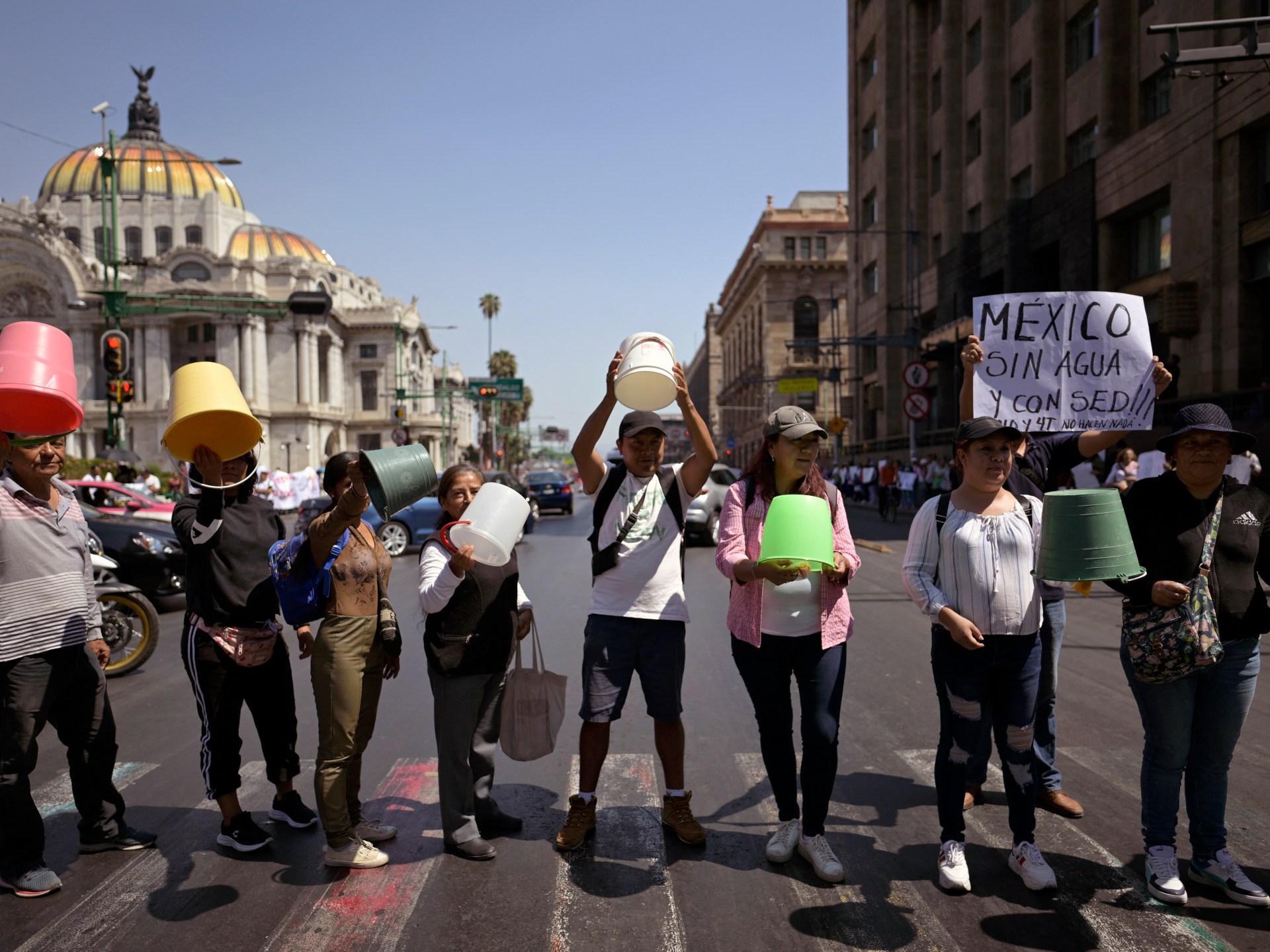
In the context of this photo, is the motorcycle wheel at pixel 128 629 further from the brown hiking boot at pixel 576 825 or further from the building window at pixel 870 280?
the building window at pixel 870 280

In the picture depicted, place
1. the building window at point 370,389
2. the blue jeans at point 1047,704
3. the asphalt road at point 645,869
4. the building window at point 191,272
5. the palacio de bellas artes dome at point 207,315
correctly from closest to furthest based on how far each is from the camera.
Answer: the asphalt road at point 645,869, the blue jeans at point 1047,704, the palacio de bellas artes dome at point 207,315, the building window at point 191,272, the building window at point 370,389

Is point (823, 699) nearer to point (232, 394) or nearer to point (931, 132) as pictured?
point (232, 394)

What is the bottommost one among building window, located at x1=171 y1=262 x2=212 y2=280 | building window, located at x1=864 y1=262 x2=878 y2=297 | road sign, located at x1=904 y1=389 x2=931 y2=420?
road sign, located at x1=904 y1=389 x2=931 y2=420

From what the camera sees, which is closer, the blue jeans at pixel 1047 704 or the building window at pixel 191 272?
the blue jeans at pixel 1047 704

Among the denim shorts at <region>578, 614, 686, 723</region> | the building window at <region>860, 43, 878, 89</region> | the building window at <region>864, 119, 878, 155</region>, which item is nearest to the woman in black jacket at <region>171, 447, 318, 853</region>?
the denim shorts at <region>578, 614, 686, 723</region>

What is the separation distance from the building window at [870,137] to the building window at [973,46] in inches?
413

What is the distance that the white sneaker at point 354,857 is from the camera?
13.2 ft

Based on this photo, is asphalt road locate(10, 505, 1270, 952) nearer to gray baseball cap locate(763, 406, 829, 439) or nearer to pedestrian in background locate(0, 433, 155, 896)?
pedestrian in background locate(0, 433, 155, 896)

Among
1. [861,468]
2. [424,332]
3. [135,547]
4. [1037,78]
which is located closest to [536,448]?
[424,332]

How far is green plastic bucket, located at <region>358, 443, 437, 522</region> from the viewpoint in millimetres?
3727

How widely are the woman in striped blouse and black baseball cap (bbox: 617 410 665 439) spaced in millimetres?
1277

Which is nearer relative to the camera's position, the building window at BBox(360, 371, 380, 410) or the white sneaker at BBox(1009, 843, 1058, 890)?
the white sneaker at BBox(1009, 843, 1058, 890)

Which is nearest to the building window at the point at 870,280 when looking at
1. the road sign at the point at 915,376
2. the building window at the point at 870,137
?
the building window at the point at 870,137

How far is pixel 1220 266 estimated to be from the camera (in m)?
20.1
